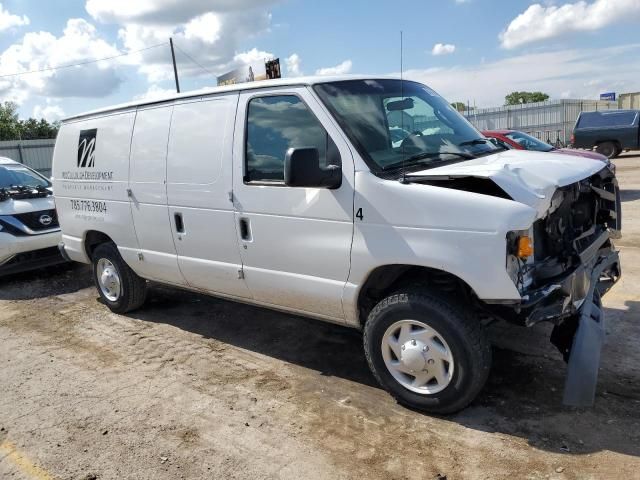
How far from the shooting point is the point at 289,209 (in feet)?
13.4

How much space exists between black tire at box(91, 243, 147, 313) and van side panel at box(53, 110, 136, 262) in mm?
224

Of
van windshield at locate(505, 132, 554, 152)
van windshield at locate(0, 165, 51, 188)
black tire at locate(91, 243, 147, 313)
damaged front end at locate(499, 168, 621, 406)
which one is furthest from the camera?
van windshield at locate(505, 132, 554, 152)

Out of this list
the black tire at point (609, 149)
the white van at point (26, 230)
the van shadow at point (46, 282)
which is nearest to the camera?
the van shadow at point (46, 282)

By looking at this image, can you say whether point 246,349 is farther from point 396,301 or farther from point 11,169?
point 11,169

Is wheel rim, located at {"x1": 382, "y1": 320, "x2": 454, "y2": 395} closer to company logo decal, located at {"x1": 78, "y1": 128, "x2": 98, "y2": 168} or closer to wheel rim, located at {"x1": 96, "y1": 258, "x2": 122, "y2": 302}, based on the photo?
wheel rim, located at {"x1": 96, "y1": 258, "x2": 122, "y2": 302}

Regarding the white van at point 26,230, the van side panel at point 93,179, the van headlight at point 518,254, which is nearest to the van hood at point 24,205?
the white van at point 26,230

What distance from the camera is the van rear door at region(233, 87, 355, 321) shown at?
386cm

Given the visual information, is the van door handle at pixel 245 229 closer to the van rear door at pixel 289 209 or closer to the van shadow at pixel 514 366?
the van rear door at pixel 289 209

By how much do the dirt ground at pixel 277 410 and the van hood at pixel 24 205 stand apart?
2664 millimetres

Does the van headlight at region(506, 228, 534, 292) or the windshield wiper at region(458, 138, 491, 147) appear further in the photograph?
the windshield wiper at region(458, 138, 491, 147)

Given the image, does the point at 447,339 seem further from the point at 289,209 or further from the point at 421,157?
the point at 289,209

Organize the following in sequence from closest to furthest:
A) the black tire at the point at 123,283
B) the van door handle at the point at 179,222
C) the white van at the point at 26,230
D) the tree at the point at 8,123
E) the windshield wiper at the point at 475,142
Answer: the windshield wiper at the point at 475,142 < the van door handle at the point at 179,222 < the black tire at the point at 123,283 < the white van at the point at 26,230 < the tree at the point at 8,123

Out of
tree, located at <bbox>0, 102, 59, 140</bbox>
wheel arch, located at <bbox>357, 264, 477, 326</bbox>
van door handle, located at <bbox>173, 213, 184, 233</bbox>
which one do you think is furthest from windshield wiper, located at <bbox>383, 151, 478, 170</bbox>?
tree, located at <bbox>0, 102, 59, 140</bbox>

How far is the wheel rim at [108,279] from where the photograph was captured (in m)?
6.14
